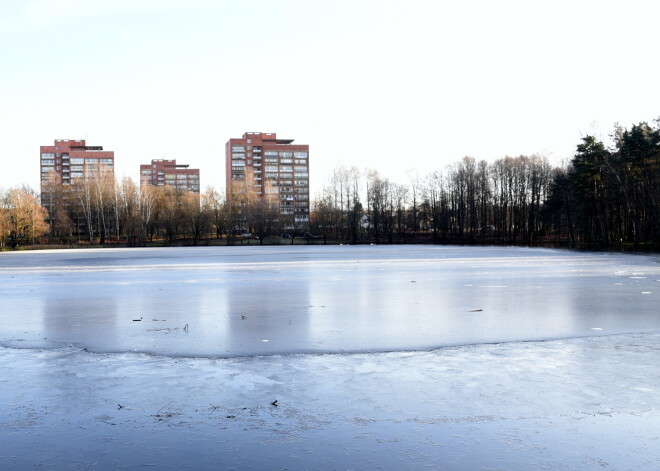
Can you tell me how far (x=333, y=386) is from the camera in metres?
5.57

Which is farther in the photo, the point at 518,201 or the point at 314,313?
the point at 518,201

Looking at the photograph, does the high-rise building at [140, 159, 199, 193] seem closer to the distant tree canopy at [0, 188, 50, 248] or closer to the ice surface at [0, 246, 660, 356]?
the distant tree canopy at [0, 188, 50, 248]

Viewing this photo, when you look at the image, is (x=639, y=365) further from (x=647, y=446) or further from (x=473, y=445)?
(x=473, y=445)

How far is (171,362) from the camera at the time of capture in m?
6.71

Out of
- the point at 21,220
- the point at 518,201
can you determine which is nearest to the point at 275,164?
the point at 518,201

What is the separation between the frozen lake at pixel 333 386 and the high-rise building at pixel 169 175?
168 metres

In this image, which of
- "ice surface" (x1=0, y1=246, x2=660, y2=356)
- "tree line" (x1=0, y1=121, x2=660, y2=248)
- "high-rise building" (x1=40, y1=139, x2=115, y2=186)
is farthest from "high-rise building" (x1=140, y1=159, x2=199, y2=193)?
"ice surface" (x1=0, y1=246, x2=660, y2=356)

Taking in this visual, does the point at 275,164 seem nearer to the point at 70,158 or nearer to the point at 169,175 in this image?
the point at 169,175

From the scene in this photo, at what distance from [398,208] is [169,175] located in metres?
105

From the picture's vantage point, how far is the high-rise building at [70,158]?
141500 millimetres

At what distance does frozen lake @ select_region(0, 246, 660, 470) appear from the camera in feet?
12.8

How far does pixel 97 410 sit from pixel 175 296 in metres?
9.50

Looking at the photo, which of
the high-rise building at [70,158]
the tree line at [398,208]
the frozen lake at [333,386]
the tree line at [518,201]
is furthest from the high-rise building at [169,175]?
the frozen lake at [333,386]

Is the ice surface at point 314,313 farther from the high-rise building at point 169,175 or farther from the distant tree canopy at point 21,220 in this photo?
the high-rise building at point 169,175
